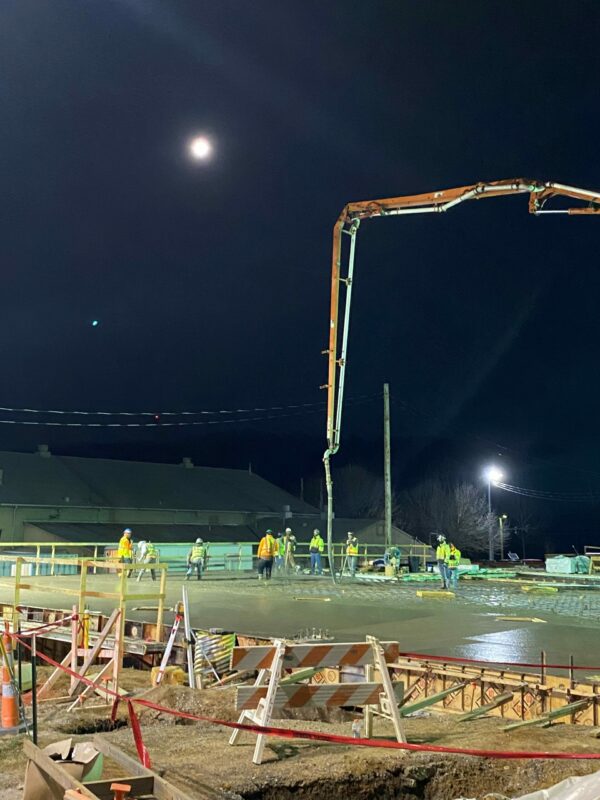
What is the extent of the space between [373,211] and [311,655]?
13826 mm

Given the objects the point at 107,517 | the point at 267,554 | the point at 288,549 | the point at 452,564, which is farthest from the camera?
the point at 107,517

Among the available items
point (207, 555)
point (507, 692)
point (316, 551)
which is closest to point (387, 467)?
point (316, 551)

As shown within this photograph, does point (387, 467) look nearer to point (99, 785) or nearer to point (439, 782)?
point (439, 782)

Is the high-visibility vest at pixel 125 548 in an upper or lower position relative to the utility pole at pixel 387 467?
lower

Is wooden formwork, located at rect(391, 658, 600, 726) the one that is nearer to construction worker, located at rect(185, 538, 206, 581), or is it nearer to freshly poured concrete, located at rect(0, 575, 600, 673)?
freshly poured concrete, located at rect(0, 575, 600, 673)

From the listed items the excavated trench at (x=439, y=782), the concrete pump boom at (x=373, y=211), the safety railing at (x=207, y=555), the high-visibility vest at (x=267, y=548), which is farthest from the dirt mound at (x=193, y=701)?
the safety railing at (x=207, y=555)

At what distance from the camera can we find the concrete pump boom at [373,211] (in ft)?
54.0

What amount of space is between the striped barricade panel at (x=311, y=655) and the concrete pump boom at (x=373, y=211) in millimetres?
9895

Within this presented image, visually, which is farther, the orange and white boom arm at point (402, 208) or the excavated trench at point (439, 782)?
the orange and white boom arm at point (402, 208)

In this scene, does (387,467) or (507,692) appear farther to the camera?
(387,467)

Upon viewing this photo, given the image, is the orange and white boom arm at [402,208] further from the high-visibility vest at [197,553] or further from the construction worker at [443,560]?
the high-visibility vest at [197,553]

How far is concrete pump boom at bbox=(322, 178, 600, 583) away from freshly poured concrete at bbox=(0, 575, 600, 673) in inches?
94.9

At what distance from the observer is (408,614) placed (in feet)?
52.0

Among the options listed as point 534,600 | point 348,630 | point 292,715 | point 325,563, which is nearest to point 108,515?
point 325,563
